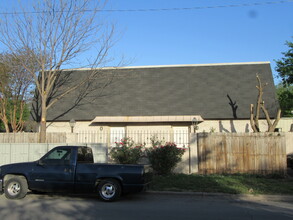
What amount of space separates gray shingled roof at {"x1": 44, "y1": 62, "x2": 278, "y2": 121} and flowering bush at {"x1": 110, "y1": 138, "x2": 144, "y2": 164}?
5.00 m

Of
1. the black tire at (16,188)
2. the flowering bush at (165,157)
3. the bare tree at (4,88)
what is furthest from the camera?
the bare tree at (4,88)

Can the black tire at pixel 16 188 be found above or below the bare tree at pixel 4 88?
below

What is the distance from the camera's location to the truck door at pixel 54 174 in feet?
30.3

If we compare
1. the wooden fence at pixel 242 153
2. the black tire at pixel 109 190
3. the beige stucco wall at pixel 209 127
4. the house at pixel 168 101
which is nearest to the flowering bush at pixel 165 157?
the wooden fence at pixel 242 153

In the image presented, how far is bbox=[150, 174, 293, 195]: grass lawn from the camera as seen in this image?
1042 cm

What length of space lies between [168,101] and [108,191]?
11.4m

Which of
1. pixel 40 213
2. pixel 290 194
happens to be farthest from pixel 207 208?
pixel 40 213

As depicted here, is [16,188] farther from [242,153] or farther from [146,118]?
[146,118]

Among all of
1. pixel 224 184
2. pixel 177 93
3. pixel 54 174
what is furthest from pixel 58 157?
pixel 177 93

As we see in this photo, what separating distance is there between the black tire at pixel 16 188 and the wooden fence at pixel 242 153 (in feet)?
25.4

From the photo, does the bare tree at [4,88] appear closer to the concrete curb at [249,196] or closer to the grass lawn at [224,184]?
the grass lawn at [224,184]

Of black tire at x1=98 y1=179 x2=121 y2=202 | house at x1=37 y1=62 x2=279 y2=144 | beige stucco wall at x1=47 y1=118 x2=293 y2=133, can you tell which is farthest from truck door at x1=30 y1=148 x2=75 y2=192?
beige stucco wall at x1=47 y1=118 x2=293 y2=133

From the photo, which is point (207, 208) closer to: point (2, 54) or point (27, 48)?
point (27, 48)

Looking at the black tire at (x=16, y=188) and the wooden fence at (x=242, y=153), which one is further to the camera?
the wooden fence at (x=242, y=153)
